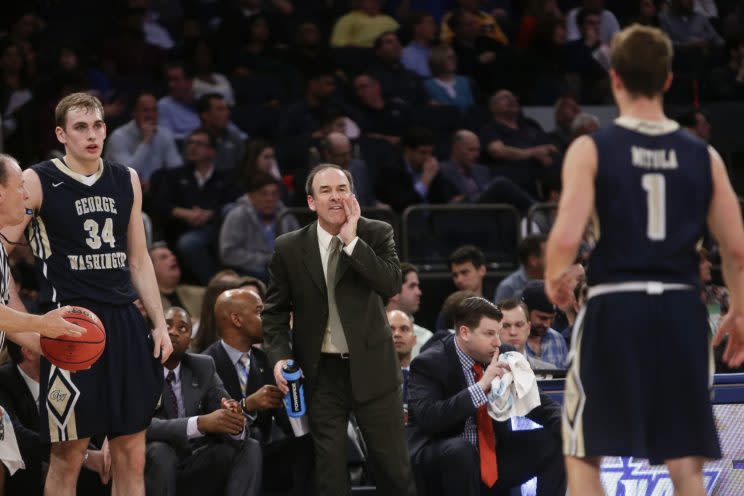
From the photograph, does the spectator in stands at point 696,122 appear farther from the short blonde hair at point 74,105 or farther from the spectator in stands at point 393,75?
the short blonde hair at point 74,105

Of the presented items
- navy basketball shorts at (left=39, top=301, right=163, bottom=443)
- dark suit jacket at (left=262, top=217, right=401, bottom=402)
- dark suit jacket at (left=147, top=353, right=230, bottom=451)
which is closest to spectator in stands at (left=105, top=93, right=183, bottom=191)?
dark suit jacket at (left=147, top=353, right=230, bottom=451)

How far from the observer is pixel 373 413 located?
18.9 feet

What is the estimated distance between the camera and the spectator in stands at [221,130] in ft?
36.0

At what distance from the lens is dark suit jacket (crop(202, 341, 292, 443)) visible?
22.0 ft

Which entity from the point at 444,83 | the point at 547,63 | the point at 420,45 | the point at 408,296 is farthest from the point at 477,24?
the point at 408,296

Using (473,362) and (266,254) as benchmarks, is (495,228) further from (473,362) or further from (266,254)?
(473,362)

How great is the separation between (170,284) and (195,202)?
42.6 inches

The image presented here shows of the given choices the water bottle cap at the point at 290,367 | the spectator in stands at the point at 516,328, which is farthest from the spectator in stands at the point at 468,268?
the water bottle cap at the point at 290,367

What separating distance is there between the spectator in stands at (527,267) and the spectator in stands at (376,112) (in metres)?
2.93

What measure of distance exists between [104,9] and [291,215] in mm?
4391

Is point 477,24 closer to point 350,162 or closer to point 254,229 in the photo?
point 350,162

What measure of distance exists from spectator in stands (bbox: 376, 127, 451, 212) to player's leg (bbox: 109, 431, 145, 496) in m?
5.65

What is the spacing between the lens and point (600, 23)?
13.8 meters

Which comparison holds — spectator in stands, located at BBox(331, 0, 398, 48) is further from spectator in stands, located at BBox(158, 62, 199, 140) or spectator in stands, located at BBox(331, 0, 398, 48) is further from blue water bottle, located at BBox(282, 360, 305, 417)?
blue water bottle, located at BBox(282, 360, 305, 417)
